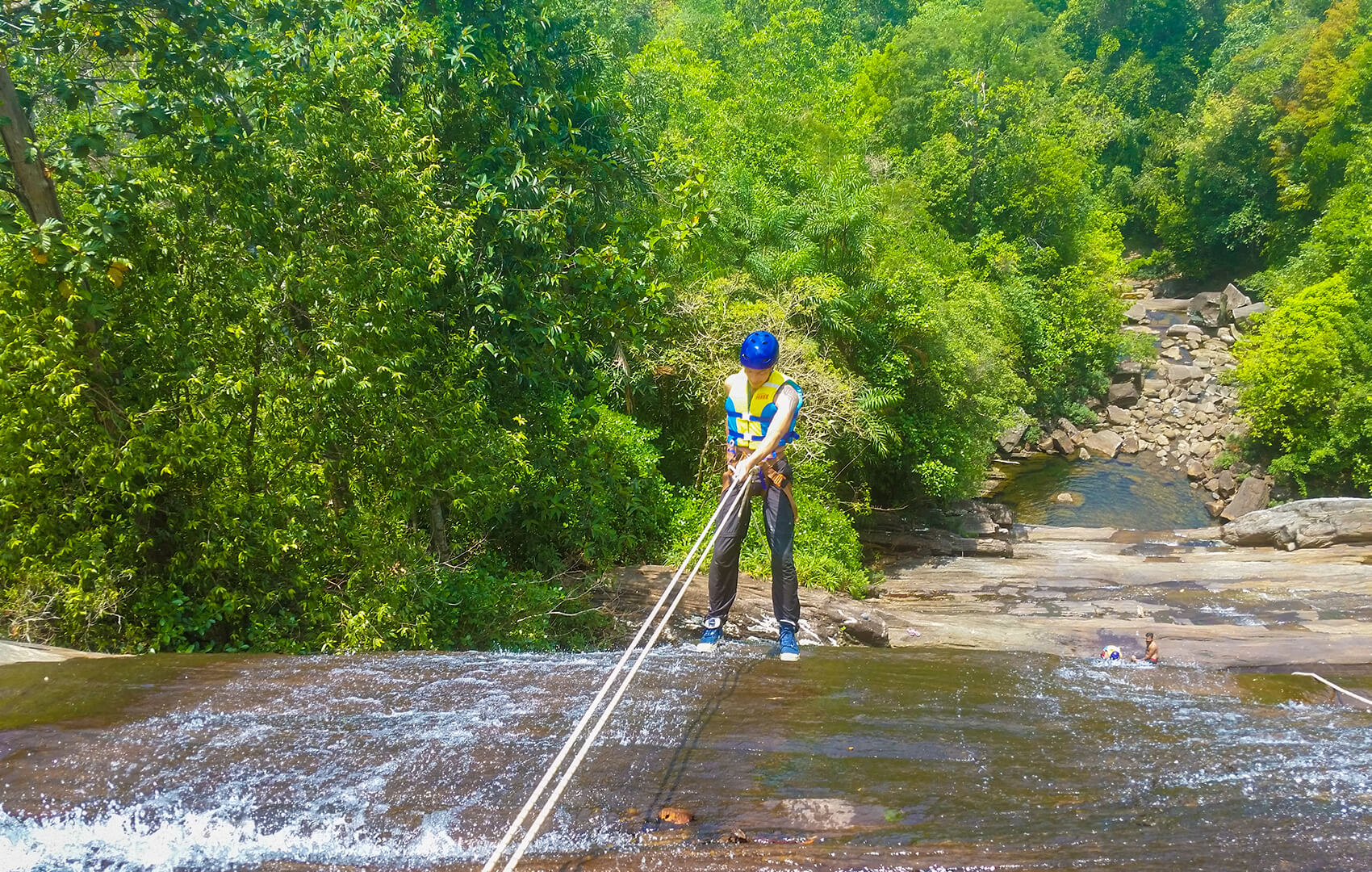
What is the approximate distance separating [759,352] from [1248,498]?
83.3 feet

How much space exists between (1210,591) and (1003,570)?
3.73 meters

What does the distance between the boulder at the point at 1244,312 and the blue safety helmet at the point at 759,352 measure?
127 ft

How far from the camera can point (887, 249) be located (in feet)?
62.8

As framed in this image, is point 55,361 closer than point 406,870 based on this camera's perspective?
No

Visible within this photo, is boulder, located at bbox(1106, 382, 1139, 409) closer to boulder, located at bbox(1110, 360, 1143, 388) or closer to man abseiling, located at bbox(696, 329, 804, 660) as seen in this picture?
boulder, located at bbox(1110, 360, 1143, 388)

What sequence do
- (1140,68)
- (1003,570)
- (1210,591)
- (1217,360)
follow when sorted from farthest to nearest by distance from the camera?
(1140,68) < (1217,360) < (1003,570) < (1210,591)

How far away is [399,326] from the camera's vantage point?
803 centimetres

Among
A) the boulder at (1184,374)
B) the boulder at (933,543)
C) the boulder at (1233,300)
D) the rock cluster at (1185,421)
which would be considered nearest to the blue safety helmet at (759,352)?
the boulder at (933,543)

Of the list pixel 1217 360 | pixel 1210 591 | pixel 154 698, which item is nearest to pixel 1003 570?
pixel 1210 591

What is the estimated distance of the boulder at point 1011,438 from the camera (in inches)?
1168

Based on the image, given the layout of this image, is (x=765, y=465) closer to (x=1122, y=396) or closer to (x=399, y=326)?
(x=399, y=326)

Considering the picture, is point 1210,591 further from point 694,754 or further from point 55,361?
point 55,361

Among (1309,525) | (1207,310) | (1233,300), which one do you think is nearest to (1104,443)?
(1309,525)

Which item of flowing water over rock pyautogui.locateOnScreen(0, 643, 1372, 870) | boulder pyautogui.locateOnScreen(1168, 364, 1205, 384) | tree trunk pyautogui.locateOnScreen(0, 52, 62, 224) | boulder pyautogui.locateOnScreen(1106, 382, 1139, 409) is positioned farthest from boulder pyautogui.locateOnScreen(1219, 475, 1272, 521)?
tree trunk pyautogui.locateOnScreen(0, 52, 62, 224)
